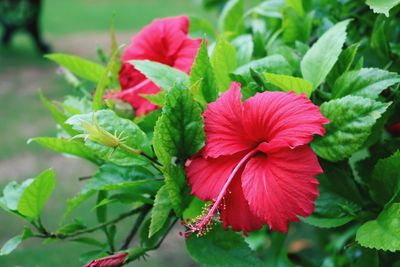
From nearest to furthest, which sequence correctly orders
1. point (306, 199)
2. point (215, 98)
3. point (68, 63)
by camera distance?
point (306, 199)
point (215, 98)
point (68, 63)

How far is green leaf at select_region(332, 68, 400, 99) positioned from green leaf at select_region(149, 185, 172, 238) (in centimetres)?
19

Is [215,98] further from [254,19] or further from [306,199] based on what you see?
[254,19]

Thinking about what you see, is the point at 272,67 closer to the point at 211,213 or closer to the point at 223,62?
the point at 223,62

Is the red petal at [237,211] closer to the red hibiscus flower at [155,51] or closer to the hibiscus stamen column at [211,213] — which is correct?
the hibiscus stamen column at [211,213]

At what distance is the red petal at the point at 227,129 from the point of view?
51 centimetres

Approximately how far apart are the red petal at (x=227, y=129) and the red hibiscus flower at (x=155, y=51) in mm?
145

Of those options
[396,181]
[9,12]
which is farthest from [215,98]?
[9,12]

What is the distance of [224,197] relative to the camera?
50 centimetres

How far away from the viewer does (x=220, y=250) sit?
550 mm

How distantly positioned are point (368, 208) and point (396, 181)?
0.20 feet

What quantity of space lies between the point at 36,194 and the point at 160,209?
0.16 meters

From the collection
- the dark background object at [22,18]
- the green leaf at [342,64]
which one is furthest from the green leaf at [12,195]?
the dark background object at [22,18]

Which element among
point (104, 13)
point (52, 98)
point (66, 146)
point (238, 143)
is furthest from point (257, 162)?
point (104, 13)

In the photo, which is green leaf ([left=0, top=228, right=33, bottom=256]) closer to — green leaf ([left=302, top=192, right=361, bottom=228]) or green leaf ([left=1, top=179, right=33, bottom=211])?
green leaf ([left=1, top=179, right=33, bottom=211])
